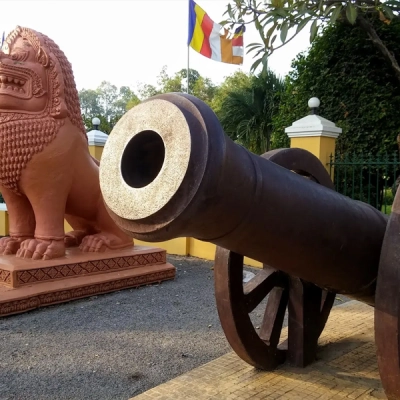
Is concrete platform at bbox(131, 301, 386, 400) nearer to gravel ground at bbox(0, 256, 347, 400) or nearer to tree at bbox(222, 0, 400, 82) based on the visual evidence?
gravel ground at bbox(0, 256, 347, 400)

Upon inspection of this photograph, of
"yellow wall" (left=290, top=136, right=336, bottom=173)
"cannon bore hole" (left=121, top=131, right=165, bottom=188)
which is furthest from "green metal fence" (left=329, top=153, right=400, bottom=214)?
"cannon bore hole" (left=121, top=131, right=165, bottom=188)

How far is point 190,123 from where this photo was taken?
1.62 meters

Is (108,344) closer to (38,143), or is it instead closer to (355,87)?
(38,143)

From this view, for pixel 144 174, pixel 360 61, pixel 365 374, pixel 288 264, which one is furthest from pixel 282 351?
pixel 360 61

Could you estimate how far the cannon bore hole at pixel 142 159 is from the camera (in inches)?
67.3

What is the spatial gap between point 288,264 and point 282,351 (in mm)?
1088

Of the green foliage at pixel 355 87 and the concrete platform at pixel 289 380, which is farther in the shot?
the green foliage at pixel 355 87

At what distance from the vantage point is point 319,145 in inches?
278

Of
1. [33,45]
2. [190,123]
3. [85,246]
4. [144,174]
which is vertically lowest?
[85,246]

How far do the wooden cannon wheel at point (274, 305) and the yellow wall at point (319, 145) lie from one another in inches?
159

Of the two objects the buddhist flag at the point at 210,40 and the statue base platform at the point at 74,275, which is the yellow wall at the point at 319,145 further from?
the buddhist flag at the point at 210,40

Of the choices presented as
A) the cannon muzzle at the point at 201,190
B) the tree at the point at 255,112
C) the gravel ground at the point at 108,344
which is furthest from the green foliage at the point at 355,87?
the tree at the point at 255,112

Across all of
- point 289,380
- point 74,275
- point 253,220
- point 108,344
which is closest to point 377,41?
point 74,275

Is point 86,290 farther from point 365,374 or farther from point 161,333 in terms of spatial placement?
point 365,374
